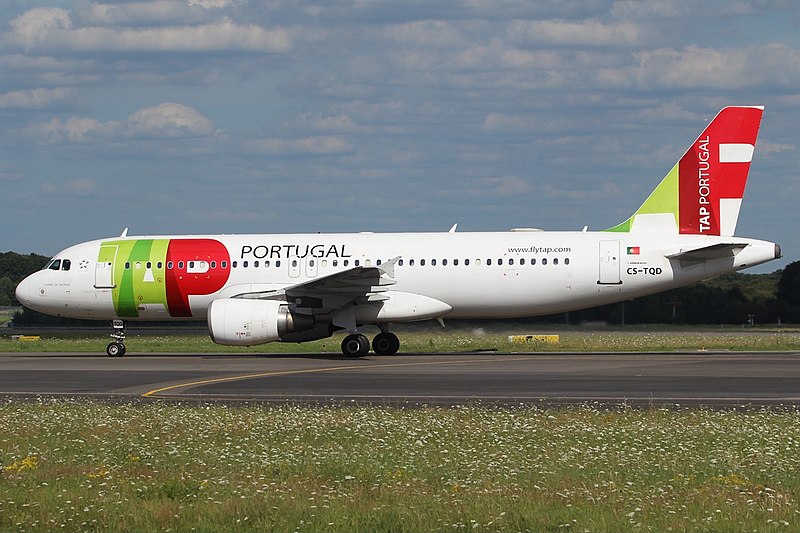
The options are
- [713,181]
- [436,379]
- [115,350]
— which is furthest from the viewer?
[115,350]

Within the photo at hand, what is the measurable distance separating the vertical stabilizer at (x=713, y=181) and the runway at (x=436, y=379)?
13.1 ft

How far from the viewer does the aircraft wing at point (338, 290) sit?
32594 millimetres

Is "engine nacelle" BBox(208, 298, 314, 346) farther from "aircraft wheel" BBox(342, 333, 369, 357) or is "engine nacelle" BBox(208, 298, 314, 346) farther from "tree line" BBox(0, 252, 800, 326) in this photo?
"tree line" BBox(0, 252, 800, 326)

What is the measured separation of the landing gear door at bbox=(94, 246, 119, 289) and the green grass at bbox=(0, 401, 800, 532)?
1875 centimetres

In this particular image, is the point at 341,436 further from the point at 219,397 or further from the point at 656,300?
the point at 656,300

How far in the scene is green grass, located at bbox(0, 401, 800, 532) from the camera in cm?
962

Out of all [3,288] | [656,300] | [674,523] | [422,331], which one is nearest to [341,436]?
[674,523]

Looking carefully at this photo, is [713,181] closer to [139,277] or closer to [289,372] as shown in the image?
[289,372]

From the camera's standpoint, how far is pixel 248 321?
32.2 m

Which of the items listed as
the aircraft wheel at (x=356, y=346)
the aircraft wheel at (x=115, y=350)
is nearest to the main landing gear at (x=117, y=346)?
the aircraft wheel at (x=115, y=350)

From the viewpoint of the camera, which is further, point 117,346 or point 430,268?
point 117,346

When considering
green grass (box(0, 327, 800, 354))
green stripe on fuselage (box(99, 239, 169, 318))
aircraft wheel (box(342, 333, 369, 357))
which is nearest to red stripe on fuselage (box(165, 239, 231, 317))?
green stripe on fuselage (box(99, 239, 169, 318))

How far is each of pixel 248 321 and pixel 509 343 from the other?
12418 millimetres

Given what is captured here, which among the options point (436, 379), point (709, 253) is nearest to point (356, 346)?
point (436, 379)
